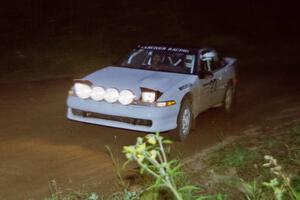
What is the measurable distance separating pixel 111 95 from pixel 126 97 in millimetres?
241

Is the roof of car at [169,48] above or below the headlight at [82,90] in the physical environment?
above

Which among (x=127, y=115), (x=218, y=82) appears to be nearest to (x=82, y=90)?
(x=127, y=115)

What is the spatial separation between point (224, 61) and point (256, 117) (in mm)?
1227

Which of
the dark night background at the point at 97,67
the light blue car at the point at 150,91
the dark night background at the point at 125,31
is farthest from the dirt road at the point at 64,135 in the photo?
the dark night background at the point at 125,31

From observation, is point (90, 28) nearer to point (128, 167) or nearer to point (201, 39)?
point (201, 39)

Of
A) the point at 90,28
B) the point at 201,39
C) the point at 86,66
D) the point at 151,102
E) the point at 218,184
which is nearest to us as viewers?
the point at 218,184

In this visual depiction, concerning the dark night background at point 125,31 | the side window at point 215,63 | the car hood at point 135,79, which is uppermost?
the car hood at point 135,79

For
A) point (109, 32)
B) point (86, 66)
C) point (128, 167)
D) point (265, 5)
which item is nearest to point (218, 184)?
point (128, 167)

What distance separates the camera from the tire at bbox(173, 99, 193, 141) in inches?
336

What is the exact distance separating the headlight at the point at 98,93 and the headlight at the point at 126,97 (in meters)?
0.30

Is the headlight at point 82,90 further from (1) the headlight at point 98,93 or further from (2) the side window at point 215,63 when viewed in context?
(2) the side window at point 215,63

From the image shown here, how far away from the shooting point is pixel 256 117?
10.7m

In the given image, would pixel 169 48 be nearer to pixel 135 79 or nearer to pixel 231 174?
pixel 135 79

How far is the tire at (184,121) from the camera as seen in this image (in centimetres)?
852
